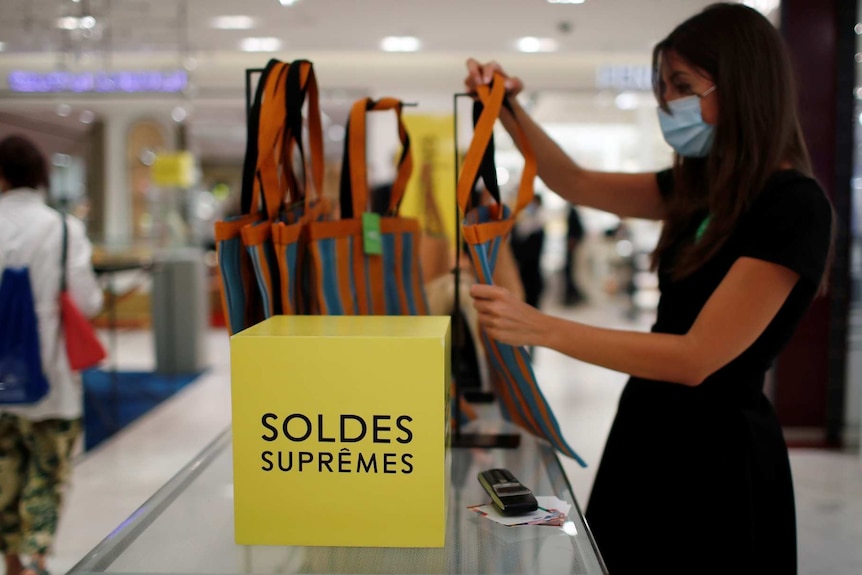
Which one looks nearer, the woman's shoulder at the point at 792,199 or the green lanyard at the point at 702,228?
the woman's shoulder at the point at 792,199

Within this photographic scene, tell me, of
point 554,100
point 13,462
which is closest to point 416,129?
point 13,462

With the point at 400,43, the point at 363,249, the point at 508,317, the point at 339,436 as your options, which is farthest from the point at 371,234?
the point at 400,43

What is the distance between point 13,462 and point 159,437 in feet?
6.00

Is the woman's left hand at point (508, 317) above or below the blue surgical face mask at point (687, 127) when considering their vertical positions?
below

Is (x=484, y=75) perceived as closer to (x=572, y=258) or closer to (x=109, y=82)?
(x=109, y=82)

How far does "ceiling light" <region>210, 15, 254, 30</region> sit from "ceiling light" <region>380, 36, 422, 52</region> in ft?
4.45

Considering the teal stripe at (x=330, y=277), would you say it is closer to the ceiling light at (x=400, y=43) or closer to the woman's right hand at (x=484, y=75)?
the woman's right hand at (x=484, y=75)

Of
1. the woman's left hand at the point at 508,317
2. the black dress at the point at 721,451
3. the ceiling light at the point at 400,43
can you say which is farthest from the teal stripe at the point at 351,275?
the ceiling light at the point at 400,43

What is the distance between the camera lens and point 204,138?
1825 centimetres

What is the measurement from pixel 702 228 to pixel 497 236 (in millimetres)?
333

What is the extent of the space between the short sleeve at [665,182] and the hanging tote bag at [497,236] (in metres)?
0.31

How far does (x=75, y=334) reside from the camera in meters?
2.76

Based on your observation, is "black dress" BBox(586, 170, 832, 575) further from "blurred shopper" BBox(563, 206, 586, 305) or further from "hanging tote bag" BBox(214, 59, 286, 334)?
"blurred shopper" BBox(563, 206, 586, 305)

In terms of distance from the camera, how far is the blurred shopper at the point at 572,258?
10.4m
